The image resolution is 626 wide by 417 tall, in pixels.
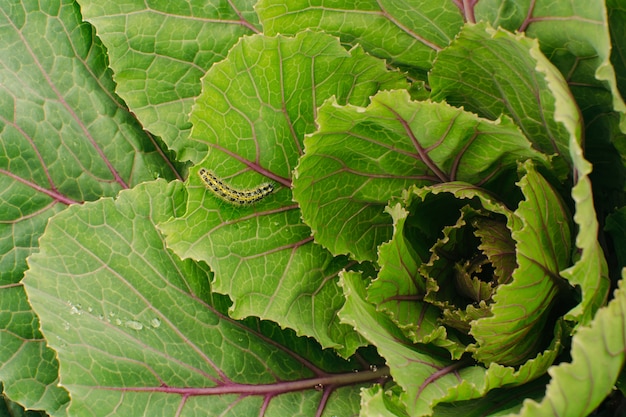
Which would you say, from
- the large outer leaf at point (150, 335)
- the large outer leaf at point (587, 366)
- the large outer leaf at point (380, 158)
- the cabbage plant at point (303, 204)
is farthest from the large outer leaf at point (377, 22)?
the large outer leaf at point (587, 366)

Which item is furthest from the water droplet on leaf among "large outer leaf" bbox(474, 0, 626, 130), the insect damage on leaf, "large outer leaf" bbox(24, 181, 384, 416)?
"large outer leaf" bbox(474, 0, 626, 130)

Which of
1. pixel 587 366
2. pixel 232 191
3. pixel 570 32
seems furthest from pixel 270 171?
pixel 587 366

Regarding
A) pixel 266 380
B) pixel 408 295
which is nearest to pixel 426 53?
pixel 408 295

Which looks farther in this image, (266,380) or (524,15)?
(266,380)

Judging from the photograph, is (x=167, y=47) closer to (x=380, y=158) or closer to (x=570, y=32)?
(x=380, y=158)

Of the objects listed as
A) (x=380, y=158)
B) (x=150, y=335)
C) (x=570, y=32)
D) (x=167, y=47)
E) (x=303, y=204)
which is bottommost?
(x=150, y=335)

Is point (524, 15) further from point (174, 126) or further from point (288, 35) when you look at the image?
point (174, 126)

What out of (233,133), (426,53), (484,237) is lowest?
(484,237)
